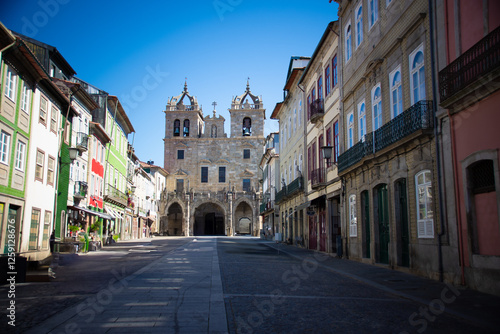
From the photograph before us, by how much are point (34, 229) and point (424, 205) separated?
16.0 meters

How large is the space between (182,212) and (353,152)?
50124mm

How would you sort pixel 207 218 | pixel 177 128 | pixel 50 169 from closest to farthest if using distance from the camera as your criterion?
pixel 50 169
pixel 207 218
pixel 177 128

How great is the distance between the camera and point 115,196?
37906 millimetres

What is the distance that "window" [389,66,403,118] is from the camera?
Answer: 1376 cm

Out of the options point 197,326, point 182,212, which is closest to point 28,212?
point 197,326

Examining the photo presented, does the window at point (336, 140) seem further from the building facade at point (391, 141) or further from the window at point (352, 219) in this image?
the window at point (352, 219)

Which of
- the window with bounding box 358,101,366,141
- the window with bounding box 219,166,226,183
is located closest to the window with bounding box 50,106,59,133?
the window with bounding box 358,101,366,141

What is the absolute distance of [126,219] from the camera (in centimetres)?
4584

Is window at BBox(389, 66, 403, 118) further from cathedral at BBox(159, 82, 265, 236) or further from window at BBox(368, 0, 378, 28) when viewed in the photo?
cathedral at BBox(159, 82, 265, 236)

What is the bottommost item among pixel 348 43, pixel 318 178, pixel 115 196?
pixel 318 178

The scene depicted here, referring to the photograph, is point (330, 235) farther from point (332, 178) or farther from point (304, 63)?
point (304, 63)

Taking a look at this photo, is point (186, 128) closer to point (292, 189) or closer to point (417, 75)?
point (292, 189)

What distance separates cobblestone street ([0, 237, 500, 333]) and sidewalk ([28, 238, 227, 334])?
0.01 metres

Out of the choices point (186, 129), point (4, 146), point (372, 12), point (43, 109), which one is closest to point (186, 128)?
point (186, 129)
